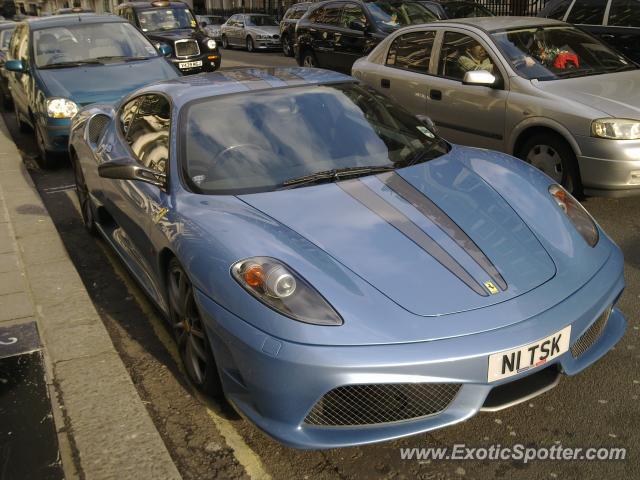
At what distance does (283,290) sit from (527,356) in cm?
96

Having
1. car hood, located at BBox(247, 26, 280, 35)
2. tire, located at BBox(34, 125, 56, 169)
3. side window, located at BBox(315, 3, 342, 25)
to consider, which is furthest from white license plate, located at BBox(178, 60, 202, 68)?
car hood, located at BBox(247, 26, 280, 35)

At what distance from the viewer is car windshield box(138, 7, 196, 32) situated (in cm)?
1598

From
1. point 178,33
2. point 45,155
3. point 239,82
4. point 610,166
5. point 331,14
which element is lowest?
point 45,155

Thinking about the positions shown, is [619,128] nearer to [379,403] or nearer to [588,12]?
[379,403]

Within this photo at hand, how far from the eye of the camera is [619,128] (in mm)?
5430

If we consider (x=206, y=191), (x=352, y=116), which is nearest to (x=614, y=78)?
(x=352, y=116)

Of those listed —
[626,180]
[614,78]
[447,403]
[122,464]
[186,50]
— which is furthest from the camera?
[186,50]

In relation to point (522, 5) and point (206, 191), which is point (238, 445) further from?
point (522, 5)

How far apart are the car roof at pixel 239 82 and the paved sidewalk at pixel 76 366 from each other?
1.39m

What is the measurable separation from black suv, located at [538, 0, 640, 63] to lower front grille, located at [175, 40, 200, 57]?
7.86m

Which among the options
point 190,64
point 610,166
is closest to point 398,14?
point 190,64

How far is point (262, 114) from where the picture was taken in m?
3.99

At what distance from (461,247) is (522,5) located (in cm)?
2080

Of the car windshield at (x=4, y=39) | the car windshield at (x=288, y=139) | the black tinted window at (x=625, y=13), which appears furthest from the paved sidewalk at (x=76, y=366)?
the car windshield at (x=4, y=39)
